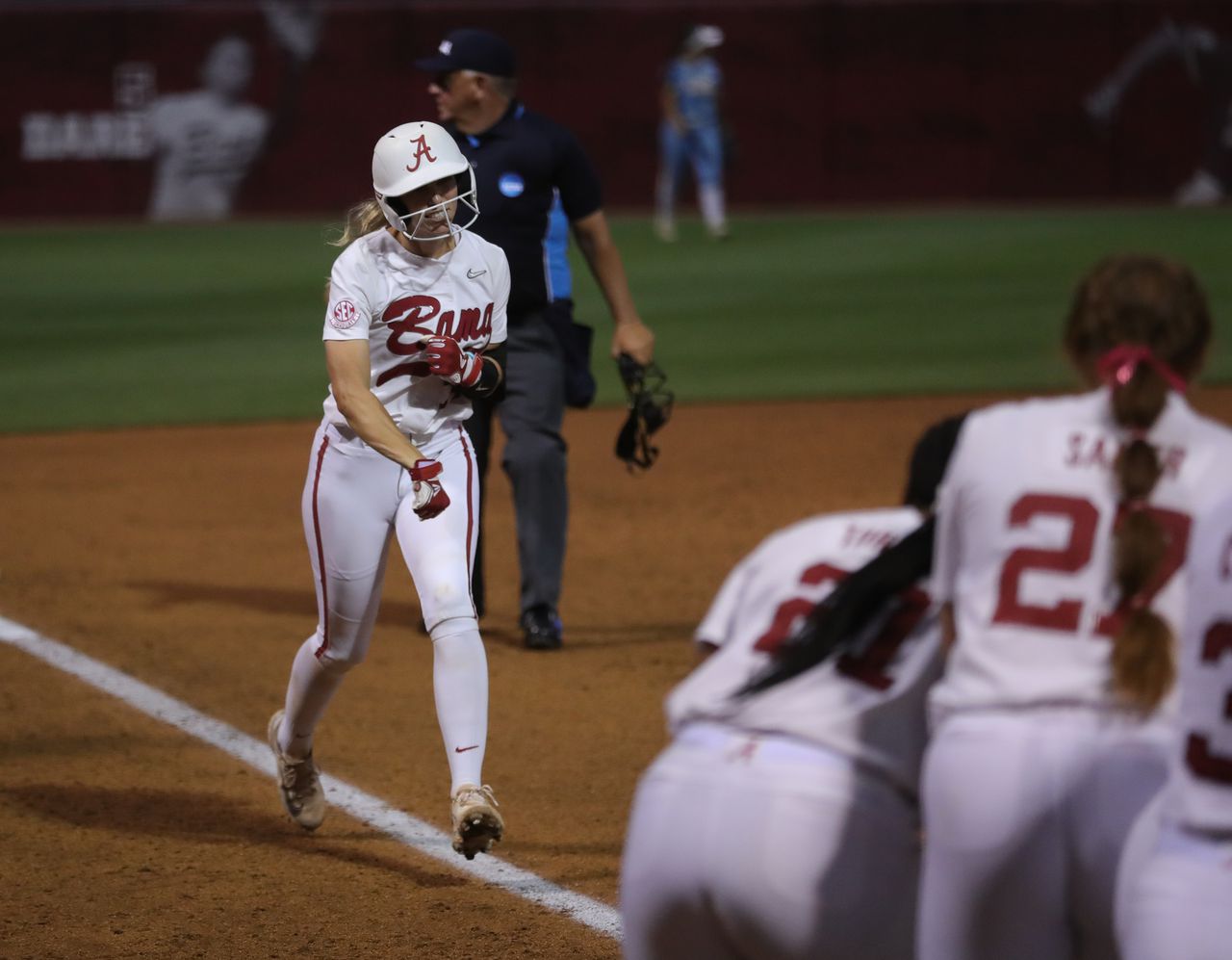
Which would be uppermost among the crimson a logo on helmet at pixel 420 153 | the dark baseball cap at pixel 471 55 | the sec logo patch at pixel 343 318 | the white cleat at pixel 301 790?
the dark baseball cap at pixel 471 55

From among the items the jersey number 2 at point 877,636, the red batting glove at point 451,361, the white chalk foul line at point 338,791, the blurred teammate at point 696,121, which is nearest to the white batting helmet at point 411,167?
the red batting glove at point 451,361

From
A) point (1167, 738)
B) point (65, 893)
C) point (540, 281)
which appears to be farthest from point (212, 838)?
point (1167, 738)

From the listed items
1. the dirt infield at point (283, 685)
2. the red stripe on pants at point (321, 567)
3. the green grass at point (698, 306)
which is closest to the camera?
the dirt infield at point (283, 685)

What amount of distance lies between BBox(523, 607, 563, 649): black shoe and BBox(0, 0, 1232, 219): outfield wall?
19.7 m

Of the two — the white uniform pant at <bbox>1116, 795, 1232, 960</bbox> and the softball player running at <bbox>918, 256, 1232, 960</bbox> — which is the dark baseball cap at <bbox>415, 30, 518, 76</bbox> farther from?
the white uniform pant at <bbox>1116, 795, 1232, 960</bbox>

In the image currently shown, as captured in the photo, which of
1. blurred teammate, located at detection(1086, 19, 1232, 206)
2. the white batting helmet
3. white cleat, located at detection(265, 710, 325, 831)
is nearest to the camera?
the white batting helmet

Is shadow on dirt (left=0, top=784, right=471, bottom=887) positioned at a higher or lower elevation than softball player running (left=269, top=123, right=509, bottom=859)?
lower

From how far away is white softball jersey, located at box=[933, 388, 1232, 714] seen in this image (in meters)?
2.80

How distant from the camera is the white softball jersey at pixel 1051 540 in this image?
2.80 metres

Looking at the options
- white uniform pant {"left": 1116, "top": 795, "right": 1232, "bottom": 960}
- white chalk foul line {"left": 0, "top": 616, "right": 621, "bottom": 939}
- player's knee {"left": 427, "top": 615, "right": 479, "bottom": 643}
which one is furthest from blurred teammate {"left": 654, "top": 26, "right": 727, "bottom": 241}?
white uniform pant {"left": 1116, "top": 795, "right": 1232, "bottom": 960}

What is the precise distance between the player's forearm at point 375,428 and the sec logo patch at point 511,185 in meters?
2.48

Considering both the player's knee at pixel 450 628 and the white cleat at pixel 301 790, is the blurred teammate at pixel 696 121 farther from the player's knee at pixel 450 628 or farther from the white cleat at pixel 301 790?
the player's knee at pixel 450 628

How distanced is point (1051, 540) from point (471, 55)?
4822 mm

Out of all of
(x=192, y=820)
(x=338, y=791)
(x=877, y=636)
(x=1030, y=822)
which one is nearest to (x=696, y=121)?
(x=338, y=791)
